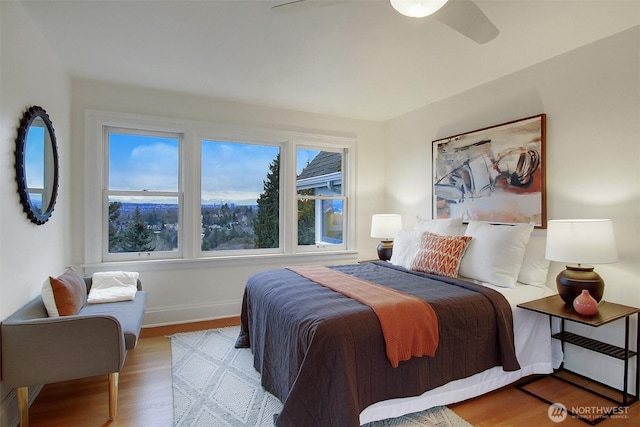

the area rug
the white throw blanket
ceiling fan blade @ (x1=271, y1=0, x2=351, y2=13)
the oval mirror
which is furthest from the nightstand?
the oval mirror

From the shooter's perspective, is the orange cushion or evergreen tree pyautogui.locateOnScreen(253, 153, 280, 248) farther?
evergreen tree pyautogui.locateOnScreen(253, 153, 280, 248)

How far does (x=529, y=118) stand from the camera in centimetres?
290

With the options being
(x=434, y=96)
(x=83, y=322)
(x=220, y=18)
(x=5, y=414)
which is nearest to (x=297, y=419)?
(x=83, y=322)

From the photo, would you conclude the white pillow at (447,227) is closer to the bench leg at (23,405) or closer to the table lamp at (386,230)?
the table lamp at (386,230)

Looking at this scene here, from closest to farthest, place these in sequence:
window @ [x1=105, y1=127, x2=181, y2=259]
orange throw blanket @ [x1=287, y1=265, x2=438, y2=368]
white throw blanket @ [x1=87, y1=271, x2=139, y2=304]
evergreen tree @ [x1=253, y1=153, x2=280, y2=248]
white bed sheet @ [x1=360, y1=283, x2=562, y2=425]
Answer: orange throw blanket @ [x1=287, y1=265, x2=438, y2=368], white bed sheet @ [x1=360, y1=283, x2=562, y2=425], white throw blanket @ [x1=87, y1=271, x2=139, y2=304], window @ [x1=105, y1=127, x2=181, y2=259], evergreen tree @ [x1=253, y1=153, x2=280, y2=248]

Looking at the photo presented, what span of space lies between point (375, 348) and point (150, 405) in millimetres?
1534

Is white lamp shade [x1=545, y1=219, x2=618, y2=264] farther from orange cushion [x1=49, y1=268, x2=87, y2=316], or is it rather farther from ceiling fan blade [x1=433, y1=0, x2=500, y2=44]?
orange cushion [x1=49, y1=268, x2=87, y2=316]

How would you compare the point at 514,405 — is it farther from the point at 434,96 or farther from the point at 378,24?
the point at 434,96

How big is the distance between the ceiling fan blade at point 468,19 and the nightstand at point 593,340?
1.73 meters

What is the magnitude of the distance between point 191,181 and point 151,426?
243 centimetres

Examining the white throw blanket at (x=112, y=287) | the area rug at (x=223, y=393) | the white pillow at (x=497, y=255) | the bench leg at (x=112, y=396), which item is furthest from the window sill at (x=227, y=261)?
the white pillow at (x=497, y=255)

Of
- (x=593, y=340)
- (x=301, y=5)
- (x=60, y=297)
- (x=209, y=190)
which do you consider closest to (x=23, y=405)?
(x=60, y=297)

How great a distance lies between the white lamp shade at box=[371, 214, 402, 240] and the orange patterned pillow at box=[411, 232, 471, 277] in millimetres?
926

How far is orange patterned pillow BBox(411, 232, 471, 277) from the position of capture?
2.79 meters
